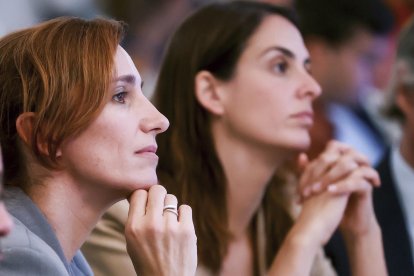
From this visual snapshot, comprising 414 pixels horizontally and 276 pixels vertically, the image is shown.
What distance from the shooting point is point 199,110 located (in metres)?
2.55

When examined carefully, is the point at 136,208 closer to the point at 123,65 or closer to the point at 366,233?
the point at 123,65

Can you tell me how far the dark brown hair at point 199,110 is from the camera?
8.08 ft

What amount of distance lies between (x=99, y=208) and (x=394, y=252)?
1141 millimetres

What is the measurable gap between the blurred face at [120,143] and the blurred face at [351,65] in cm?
183

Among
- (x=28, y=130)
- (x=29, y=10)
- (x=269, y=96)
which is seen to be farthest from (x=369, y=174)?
(x=29, y=10)

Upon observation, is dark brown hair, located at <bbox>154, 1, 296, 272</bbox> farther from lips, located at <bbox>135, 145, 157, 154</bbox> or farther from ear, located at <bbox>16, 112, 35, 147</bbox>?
ear, located at <bbox>16, 112, 35, 147</bbox>

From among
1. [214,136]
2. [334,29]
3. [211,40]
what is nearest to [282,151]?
[214,136]

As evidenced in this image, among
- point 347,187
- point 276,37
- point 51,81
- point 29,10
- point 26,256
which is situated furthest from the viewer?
point 29,10

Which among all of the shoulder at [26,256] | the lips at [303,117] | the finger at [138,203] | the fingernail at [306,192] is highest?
the shoulder at [26,256]

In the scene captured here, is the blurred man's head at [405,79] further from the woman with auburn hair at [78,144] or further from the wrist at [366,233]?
the woman with auburn hair at [78,144]

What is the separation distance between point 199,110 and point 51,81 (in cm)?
85

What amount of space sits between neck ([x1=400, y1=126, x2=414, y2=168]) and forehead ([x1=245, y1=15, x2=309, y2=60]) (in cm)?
49

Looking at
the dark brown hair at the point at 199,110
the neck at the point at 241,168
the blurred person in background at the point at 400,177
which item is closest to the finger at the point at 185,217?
the dark brown hair at the point at 199,110

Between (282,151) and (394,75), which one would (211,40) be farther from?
(394,75)
